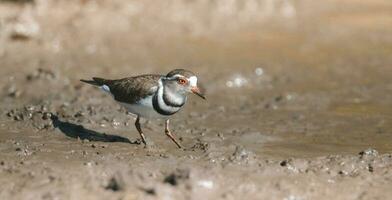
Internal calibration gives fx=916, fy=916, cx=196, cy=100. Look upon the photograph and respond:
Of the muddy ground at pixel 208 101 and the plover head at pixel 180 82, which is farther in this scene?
the plover head at pixel 180 82

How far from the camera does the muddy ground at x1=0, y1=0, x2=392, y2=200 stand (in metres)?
7.89

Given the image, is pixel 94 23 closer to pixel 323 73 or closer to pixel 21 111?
pixel 323 73

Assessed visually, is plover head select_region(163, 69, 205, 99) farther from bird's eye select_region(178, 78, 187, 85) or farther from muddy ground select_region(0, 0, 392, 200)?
muddy ground select_region(0, 0, 392, 200)

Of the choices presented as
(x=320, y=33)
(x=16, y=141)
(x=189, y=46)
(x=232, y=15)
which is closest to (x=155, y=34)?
(x=189, y=46)

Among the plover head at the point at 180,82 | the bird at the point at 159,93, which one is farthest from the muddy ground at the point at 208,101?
the plover head at the point at 180,82

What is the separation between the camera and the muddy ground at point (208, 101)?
7894mm

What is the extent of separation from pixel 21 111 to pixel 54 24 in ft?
16.3

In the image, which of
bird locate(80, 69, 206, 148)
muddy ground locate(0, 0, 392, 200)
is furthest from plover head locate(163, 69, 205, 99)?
muddy ground locate(0, 0, 392, 200)

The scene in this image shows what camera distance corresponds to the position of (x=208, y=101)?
12539 millimetres

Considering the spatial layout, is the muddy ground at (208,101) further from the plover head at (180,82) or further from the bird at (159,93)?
the plover head at (180,82)

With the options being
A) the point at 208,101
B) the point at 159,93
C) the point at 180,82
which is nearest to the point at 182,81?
the point at 180,82

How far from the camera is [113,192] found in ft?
24.6

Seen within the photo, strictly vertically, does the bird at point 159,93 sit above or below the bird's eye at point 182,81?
below

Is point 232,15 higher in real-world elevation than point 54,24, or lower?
higher
